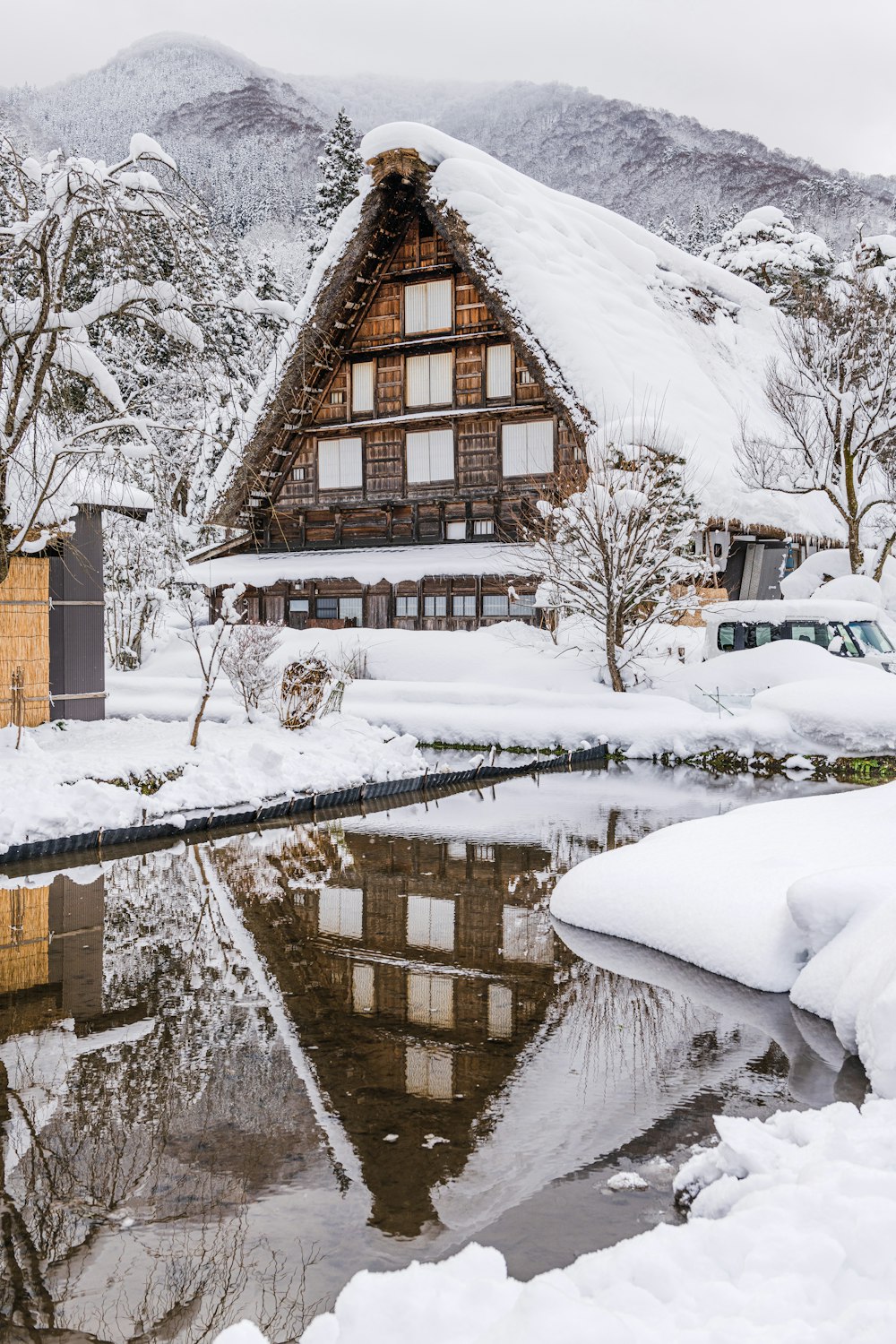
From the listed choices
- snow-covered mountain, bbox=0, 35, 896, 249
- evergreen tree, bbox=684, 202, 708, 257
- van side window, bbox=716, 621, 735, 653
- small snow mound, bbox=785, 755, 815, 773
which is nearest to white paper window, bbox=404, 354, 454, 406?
van side window, bbox=716, 621, 735, 653

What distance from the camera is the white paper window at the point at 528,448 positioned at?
2450 cm

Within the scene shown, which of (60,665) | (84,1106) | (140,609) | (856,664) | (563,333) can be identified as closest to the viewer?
(84,1106)

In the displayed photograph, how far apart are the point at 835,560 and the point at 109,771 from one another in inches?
726

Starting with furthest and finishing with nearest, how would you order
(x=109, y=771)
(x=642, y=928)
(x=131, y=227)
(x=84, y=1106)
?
(x=109, y=771) < (x=131, y=227) < (x=642, y=928) < (x=84, y=1106)

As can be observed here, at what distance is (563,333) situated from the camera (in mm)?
22688

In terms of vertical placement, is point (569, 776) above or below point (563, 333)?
below

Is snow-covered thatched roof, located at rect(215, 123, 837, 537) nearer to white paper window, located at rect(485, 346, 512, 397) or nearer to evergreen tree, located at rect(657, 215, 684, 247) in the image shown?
white paper window, located at rect(485, 346, 512, 397)

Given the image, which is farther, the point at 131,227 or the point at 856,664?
the point at 856,664

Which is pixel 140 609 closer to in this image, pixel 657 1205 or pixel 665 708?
pixel 665 708

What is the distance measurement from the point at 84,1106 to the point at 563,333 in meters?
Result: 20.3

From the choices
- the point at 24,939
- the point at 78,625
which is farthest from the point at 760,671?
the point at 24,939

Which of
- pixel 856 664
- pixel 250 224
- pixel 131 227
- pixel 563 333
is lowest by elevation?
pixel 856 664

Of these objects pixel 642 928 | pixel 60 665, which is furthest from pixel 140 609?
pixel 642 928

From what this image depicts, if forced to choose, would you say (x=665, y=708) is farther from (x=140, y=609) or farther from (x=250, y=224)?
(x=250, y=224)
